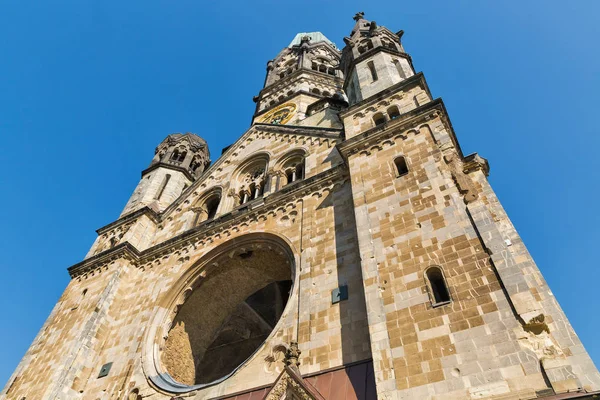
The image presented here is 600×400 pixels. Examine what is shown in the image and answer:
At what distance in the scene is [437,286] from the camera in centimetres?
827

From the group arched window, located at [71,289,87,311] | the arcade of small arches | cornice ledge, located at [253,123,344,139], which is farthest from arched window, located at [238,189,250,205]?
arched window, located at [71,289,87,311]

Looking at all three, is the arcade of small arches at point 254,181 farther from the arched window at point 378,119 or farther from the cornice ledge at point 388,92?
the arched window at point 378,119

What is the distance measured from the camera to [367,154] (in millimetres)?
12117

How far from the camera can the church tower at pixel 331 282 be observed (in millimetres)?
7008

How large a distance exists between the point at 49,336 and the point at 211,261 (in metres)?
5.93

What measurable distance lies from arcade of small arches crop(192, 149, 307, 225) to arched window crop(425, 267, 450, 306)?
768 centimetres

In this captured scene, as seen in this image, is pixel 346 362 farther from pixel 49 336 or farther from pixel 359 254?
pixel 49 336

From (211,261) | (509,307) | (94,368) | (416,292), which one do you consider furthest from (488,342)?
(94,368)

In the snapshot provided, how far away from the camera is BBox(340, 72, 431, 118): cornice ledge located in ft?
45.2

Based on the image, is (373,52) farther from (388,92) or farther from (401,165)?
(401,165)

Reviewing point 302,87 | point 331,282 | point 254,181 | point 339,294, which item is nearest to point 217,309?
point 254,181

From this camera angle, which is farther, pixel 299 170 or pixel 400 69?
pixel 400 69

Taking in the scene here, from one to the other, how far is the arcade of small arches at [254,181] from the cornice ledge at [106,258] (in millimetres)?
2603

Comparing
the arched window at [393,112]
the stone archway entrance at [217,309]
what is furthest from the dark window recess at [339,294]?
the arched window at [393,112]
